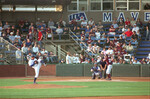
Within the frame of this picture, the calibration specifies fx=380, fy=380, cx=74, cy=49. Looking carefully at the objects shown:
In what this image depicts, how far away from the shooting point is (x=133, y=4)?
40062mm

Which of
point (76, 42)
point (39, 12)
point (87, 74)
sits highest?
point (39, 12)

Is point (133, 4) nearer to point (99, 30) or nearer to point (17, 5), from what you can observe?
point (99, 30)

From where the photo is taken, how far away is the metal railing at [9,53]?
29.8 meters

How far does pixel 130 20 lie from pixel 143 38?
14.0ft

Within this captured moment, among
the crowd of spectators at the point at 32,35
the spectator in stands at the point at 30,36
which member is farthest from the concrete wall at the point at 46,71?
the spectator in stands at the point at 30,36

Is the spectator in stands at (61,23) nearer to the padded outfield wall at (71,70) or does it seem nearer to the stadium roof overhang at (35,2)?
the stadium roof overhang at (35,2)

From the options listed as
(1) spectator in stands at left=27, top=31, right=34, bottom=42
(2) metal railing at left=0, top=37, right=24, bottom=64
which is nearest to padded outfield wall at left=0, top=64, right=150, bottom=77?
(2) metal railing at left=0, top=37, right=24, bottom=64

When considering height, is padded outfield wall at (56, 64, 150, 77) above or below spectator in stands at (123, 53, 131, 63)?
below

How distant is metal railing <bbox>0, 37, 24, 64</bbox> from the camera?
29769 mm

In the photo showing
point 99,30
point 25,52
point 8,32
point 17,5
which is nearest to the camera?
point 25,52

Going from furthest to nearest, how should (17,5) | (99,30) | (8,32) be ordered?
(17,5), (99,30), (8,32)

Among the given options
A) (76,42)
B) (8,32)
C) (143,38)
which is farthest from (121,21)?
(8,32)

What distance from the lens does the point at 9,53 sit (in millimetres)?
29938

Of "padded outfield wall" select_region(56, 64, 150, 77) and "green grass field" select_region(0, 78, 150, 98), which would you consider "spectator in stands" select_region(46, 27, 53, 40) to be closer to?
"padded outfield wall" select_region(56, 64, 150, 77)
